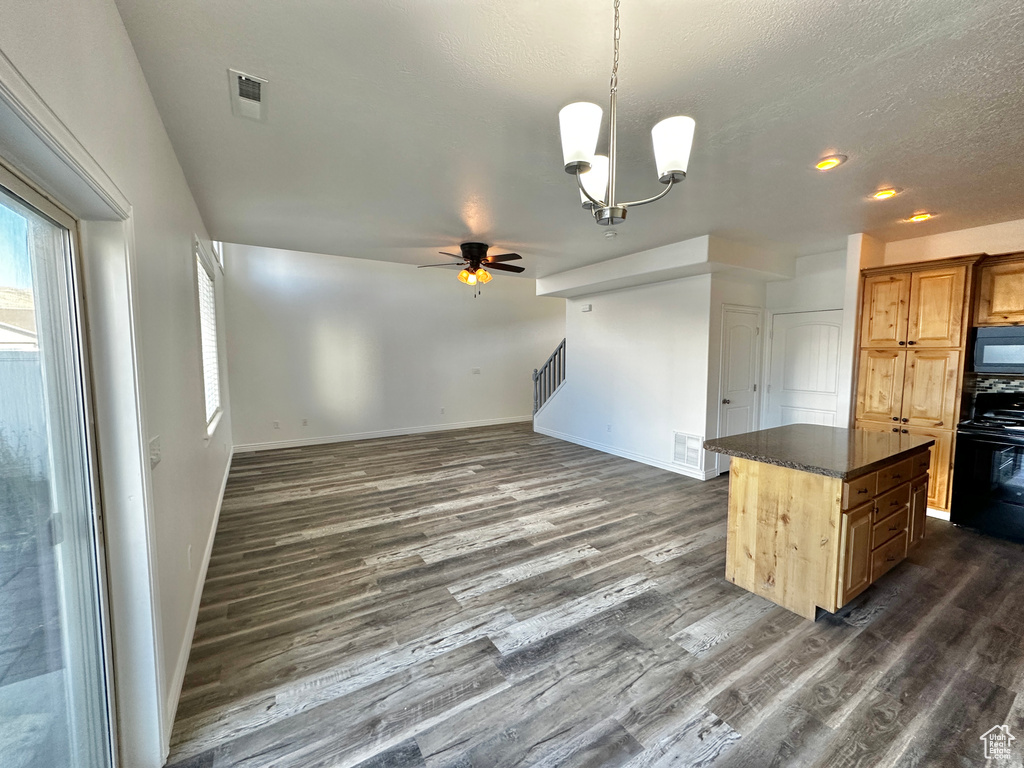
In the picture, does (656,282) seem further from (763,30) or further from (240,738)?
(240,738)

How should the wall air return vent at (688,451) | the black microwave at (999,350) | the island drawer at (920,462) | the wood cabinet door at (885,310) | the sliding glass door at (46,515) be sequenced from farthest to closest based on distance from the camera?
1. the wall air return vent at (688,451)
2. the wood cabinet door at (885,310)
3. the black microwave at (999,350)
4. the island drawer at (920,462)
5. the sliding glass door at (46,515)

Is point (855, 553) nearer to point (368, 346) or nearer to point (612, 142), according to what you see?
point (612, 142)

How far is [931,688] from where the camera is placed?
1885mm

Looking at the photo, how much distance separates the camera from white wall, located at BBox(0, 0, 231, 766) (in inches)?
40.0

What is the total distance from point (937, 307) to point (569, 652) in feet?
14.0

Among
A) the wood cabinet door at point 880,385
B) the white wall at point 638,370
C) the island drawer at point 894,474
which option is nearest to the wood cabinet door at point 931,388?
the wood cabinet door at point 880,385

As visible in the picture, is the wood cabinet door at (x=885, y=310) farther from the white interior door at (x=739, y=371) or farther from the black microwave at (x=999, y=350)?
the white interior door at (x=739, y=371)

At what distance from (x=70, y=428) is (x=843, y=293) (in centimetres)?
622

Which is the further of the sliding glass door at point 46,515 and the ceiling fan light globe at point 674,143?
the ceiling fan light globe at point 674,143

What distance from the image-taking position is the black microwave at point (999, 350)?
3.32 m

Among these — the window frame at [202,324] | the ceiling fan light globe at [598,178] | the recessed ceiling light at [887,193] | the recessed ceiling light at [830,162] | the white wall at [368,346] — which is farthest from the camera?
the white wall at [368,346]

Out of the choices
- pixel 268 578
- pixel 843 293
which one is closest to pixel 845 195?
pixel 843 293

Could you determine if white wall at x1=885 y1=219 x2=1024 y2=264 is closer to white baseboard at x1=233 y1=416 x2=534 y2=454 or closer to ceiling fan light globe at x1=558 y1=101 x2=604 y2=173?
ceiling fan light globe at x1=558 y1=101 x2=604 y2=173

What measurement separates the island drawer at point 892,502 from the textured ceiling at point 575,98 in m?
2.06
